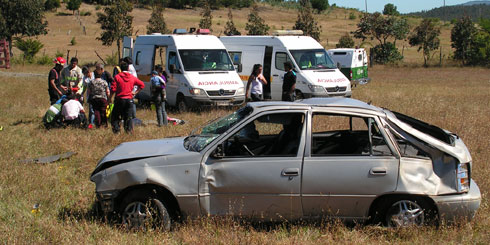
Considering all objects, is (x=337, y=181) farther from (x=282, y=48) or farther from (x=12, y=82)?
(x=12, y=82)

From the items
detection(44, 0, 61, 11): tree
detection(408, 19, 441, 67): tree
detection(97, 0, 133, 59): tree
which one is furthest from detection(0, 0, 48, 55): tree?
detection(44, 0, 61, 11): tree

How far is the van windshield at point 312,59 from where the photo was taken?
1652cm

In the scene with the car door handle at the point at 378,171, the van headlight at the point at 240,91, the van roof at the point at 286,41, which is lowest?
the car door handle at the point at 378,171

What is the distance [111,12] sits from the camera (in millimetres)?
39156

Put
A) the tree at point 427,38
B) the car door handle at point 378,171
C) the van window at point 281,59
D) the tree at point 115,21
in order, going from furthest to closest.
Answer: the tree at point 427,38 < the tree at point 115,21 < the van window at point 281,59 < the car door handle at point 378,171

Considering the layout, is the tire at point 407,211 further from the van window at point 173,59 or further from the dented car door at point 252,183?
the van window at point 173,59

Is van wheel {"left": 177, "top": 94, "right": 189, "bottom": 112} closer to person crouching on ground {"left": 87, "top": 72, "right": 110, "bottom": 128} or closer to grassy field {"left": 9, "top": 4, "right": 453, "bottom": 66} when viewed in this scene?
person crouching on ground {"left": 87, "top": 72, "right": 110, "bottom": 128}

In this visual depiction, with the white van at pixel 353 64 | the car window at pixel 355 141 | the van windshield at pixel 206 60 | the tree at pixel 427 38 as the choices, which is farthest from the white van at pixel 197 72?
the tree at pixel 427 38

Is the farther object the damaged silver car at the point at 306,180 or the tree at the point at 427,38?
the tree at the point at 427,38

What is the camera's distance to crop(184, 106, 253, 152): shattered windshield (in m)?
5.65

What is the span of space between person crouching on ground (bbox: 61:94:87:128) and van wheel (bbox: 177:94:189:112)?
134 inches

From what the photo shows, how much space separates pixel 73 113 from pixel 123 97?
1.89 metres

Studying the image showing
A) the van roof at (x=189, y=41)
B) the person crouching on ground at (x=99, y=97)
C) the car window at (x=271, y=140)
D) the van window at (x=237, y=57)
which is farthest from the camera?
the van window at (x=237, y=57)

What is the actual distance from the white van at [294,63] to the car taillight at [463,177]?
10.4 metres
